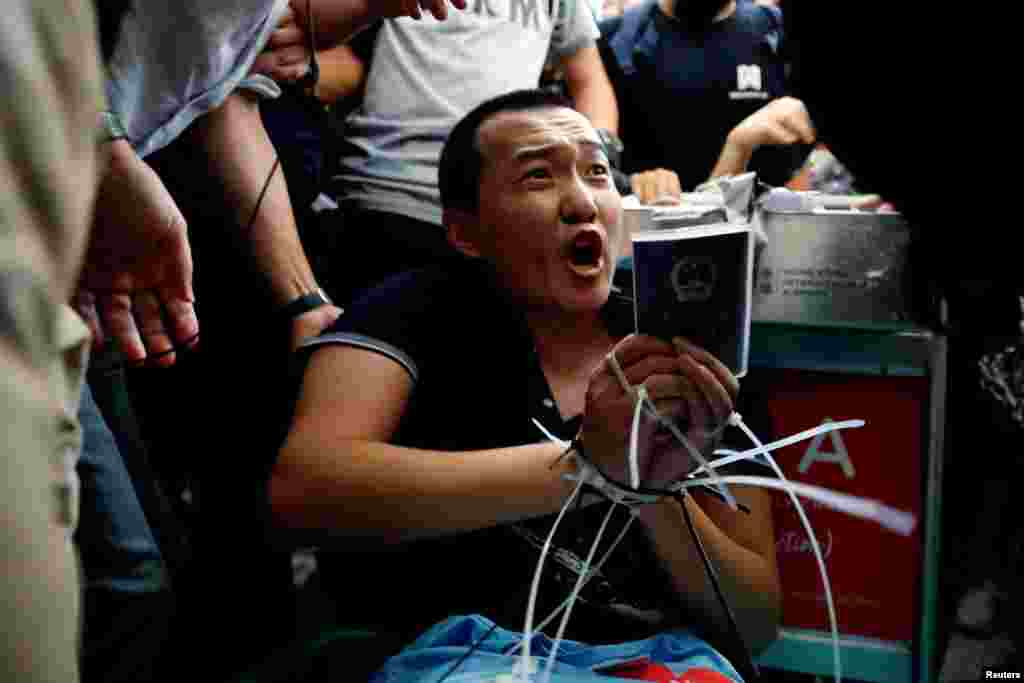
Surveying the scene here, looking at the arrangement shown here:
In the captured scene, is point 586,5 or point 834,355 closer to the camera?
point 586,5

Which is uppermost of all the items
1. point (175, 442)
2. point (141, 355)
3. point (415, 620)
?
point (141, 355)

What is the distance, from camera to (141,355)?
1.07m

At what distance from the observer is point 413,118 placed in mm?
1760

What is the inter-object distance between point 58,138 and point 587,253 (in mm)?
991

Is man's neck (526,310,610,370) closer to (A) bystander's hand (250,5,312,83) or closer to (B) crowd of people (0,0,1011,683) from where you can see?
(B) crowd of people (0,0,1011,683)

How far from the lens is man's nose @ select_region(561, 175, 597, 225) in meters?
1.40

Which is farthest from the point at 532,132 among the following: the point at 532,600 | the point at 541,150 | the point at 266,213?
the point at 532,600

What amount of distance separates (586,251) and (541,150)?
176 millimetres

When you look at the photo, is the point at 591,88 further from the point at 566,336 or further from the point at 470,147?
the point at 566,336

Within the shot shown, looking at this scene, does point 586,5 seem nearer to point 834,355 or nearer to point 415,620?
point 834,355

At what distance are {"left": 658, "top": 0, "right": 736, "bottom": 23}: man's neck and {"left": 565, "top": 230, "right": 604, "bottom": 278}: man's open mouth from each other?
1.11 m

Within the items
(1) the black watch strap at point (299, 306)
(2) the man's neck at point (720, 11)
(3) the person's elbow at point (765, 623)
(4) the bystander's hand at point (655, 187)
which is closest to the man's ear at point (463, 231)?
(1) the black watch strap at point (299, 306)

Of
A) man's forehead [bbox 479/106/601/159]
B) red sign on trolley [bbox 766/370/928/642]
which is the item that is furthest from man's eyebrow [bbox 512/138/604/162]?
red sign on trolley [bbox 766/370/928/642]

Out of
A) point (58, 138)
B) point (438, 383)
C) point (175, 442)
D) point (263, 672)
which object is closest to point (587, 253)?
point (438, 383)
